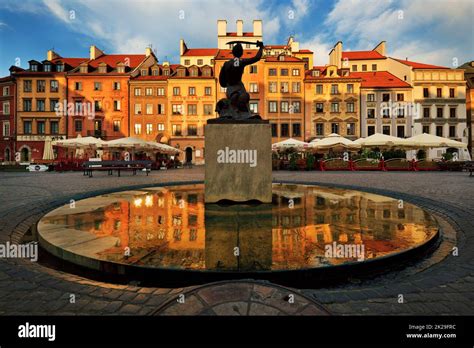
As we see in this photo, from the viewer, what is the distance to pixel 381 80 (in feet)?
141

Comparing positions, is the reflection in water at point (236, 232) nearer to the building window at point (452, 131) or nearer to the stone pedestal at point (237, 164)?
the stone pedestal at point (237, 164)

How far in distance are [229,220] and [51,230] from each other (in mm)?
2795

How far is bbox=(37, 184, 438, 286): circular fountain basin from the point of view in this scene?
2697 millimetres

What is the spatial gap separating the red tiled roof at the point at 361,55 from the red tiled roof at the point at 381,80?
4.49 meters

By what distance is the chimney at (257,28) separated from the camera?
51.6m

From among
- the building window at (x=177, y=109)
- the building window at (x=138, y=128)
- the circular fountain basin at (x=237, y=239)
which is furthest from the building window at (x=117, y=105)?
the circular fountain basin at (x=237, y=239)

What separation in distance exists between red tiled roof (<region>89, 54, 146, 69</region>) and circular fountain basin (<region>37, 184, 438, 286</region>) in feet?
155

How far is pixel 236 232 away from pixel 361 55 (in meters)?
57.1

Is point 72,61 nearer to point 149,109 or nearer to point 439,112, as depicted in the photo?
point 149,109

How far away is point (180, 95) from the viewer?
41.2 metres

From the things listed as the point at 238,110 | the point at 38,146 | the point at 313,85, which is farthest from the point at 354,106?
the point at 38,146

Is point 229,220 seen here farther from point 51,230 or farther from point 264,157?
point 51,230

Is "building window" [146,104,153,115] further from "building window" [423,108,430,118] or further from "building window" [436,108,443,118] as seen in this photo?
"building window" [436,108,443,118]

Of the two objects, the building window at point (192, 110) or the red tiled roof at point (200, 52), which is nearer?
the building window at point (192, 110)
